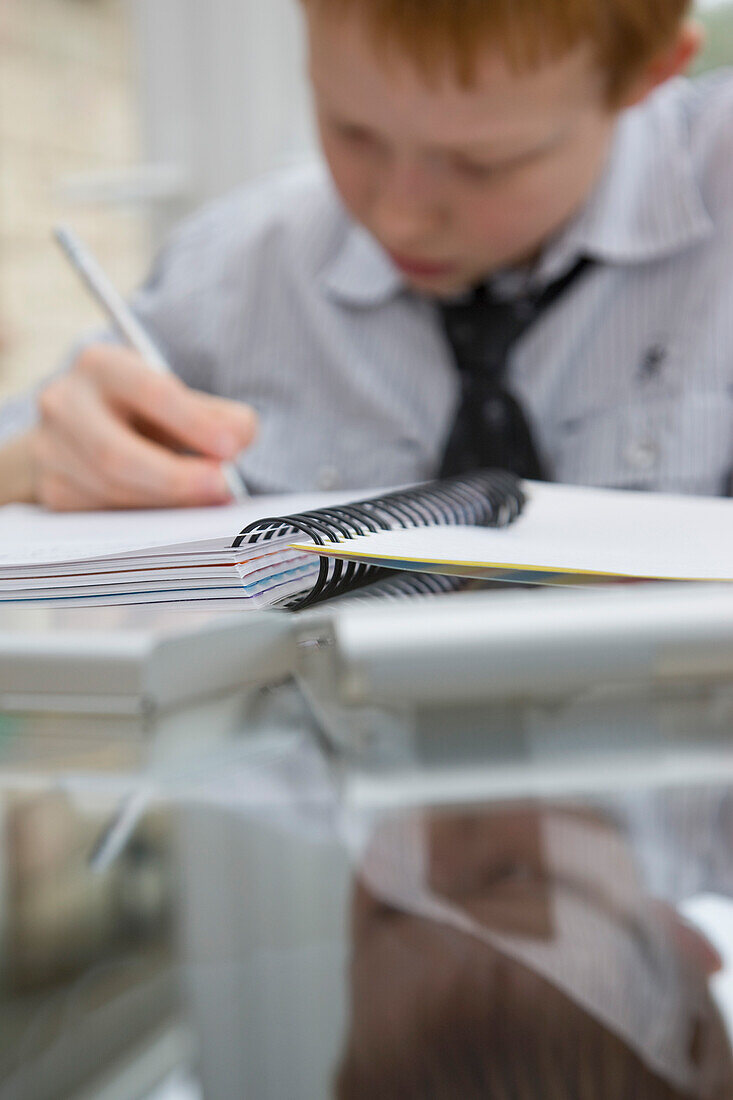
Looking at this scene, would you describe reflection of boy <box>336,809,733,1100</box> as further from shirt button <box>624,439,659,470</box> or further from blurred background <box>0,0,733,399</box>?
blurred background <box>0,0,733,399</box>

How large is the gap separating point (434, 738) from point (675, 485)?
0.51m

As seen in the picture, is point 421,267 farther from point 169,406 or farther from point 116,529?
point 116,529

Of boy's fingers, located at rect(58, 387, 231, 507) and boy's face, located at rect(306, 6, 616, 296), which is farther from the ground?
boy's face, located at rect(306, 6, 616, 296)

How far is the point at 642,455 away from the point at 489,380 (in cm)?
12

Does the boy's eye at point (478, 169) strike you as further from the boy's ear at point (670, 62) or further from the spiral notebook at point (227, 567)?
the spiral notebook at point (227, 567)

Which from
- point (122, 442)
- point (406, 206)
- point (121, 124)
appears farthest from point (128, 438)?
point (121, 124)

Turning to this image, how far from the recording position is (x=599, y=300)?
71 centimetres

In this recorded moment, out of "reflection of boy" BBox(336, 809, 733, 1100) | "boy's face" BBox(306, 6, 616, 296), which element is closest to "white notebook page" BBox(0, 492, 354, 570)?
"reflection of boy" BBox(336, 809, 733, 1100)

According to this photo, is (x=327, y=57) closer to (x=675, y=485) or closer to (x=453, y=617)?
(x=675, y=485)

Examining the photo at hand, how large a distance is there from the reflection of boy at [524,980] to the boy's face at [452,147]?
1.62 feet

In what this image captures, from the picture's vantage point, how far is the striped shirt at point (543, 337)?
68cm

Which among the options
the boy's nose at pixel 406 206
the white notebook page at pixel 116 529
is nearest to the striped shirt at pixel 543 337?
the boy's nose at pixel 406 206

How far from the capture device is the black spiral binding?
10.0 inches

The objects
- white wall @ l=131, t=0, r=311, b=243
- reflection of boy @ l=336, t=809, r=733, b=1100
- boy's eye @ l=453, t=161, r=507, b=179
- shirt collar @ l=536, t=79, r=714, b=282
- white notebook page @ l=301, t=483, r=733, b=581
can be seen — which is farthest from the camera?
white wall @ l=131, t=0, r=311, b=243
